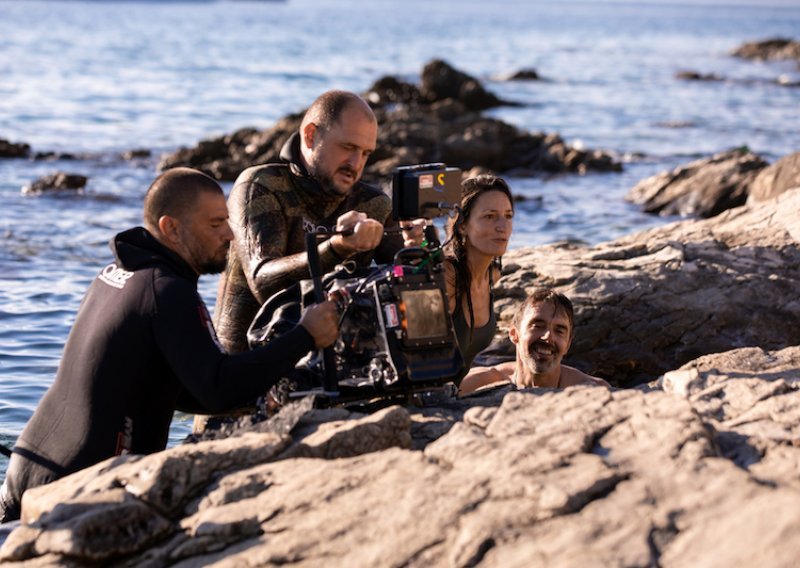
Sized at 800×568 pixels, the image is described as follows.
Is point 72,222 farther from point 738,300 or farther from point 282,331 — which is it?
point 282,331

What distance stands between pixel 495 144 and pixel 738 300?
13.1 m

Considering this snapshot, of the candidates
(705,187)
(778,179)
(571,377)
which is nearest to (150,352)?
(571,377)

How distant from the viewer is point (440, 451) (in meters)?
3.94

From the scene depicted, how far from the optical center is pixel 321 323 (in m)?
4.28

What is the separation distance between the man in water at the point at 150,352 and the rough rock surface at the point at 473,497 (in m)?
0.24

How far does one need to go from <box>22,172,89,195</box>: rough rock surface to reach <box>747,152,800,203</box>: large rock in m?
9.11

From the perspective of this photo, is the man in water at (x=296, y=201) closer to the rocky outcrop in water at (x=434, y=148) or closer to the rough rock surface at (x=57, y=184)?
the rough rock surface at (x=57, y=184)

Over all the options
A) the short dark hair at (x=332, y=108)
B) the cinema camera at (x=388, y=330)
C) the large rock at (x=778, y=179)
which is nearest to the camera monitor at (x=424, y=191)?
the cinema camera at (x=388, y=330)

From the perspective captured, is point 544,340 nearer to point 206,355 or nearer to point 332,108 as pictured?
point 332,108

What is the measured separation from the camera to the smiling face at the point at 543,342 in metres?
5.98

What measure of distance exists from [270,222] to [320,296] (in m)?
1.08

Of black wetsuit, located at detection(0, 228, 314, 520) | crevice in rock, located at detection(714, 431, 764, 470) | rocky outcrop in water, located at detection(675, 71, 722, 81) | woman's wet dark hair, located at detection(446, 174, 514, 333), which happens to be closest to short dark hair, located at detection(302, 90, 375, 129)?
woman's wet dark hair, located at detection(446, 174, 514, 333)

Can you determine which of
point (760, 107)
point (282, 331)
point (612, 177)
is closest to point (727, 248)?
point (282, 331)

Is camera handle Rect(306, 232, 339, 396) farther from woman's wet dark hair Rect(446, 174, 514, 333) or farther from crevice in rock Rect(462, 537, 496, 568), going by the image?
woman's wet dark hair Rect(446, 174, 514, 333)
